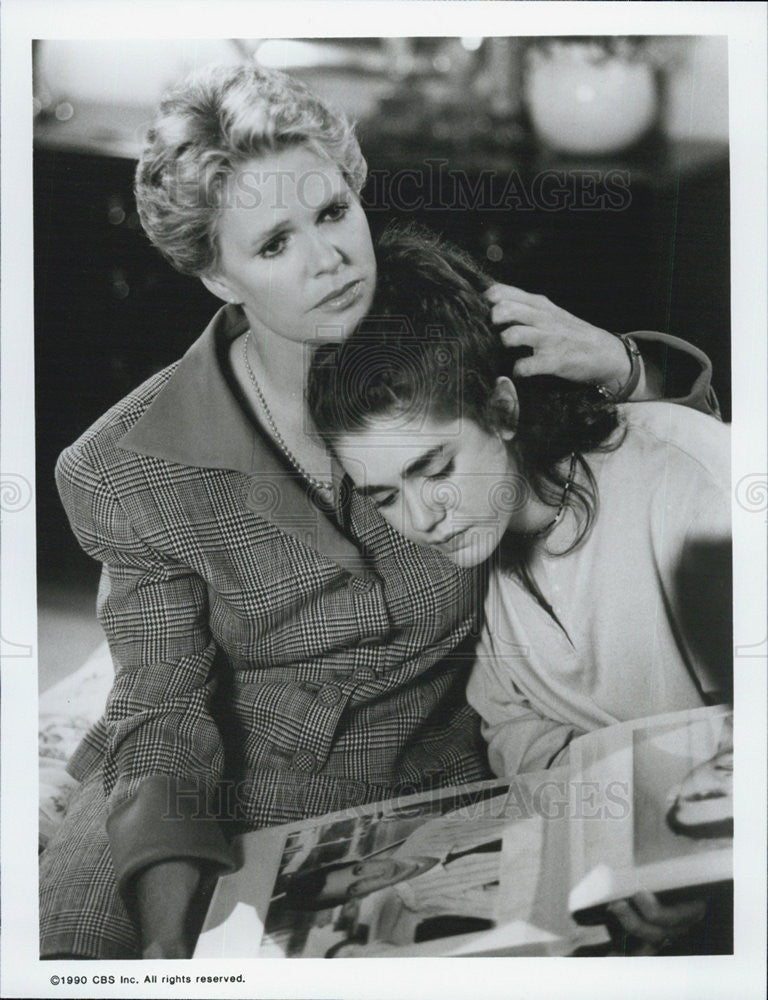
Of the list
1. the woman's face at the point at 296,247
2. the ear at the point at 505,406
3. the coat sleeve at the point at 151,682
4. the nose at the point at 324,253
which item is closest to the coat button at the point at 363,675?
the coat sleeve at the point at 151,682

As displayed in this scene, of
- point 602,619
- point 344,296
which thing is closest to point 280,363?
point 344,296

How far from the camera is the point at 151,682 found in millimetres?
1577

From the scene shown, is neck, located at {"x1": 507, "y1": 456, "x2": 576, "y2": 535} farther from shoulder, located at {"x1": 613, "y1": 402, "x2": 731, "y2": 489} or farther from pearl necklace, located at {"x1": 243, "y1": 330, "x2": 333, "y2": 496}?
pearl necklace, located at {"x1": 243, "y1": 330, "x2": 333, "y2": 496}

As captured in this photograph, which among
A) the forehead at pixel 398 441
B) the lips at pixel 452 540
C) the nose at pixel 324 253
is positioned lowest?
the lips at pixel 452 540

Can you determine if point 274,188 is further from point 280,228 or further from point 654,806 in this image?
point 654,806

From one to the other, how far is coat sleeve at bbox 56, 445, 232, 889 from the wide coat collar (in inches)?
5.1

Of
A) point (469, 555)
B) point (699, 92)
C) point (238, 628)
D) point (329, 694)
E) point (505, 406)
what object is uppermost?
point (699, 92)

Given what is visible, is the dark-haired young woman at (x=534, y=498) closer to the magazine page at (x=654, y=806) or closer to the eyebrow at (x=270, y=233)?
the magazine page at (x=654, y=806)

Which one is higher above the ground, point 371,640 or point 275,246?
point 275,246

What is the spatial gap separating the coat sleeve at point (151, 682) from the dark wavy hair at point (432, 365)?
1.25 feet

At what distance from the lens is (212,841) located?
1554mm

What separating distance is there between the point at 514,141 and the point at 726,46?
41cm

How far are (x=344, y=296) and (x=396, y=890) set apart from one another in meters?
0.99

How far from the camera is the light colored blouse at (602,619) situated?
1.59 metres
